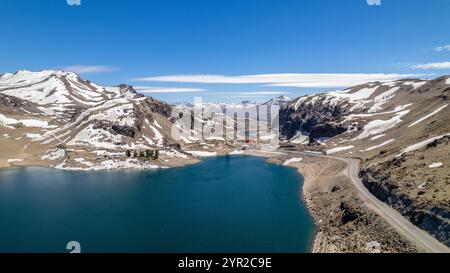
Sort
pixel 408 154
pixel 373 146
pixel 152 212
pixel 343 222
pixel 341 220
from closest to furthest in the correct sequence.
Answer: pixel 343 222
pixel 341 220
pixel 152 212
pixel 408 154
pixel 373 146

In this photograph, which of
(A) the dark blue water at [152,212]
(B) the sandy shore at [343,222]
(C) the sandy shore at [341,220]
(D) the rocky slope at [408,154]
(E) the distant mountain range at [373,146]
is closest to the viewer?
(B) the sandy shore at [343,222]

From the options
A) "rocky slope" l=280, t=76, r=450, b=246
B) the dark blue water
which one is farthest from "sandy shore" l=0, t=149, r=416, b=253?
"rocky slope" l=280, t=76, r=450, b=246

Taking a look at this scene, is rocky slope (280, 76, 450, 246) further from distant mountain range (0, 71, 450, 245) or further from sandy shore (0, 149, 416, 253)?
sandy shore (0, 149, 416, 253)

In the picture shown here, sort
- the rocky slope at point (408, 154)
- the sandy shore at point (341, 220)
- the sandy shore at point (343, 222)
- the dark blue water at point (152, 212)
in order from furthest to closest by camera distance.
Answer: the dark blue water at point (152, 212)
the rocky slope at point (408, 154)
the sandy shore at point (341, 220)
the sandy shore at point (343, 222)

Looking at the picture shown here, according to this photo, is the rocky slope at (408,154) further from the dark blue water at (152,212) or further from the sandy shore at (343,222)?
the dark blue water at (152,212)

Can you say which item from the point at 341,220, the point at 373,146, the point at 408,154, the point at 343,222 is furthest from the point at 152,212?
the point at 373,146

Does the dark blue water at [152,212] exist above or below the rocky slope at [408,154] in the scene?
below

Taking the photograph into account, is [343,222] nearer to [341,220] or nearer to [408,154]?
[341,220]

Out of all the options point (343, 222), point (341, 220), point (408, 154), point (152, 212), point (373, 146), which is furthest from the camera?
point (373, 146)

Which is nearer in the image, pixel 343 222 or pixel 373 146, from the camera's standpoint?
pixel 343 222

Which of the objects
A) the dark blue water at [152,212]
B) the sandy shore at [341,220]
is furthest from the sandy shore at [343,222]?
the dark blue water at [152,212]

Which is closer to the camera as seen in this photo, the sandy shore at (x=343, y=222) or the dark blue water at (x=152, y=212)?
the sandy shore at (x=343, y=222)
